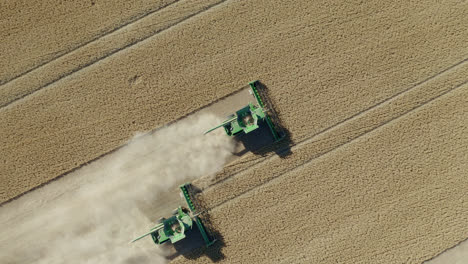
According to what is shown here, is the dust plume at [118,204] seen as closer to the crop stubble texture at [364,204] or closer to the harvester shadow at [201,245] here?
the harvester shadow at [201,245]

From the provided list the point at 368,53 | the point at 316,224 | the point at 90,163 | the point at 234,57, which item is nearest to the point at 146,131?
the point at 90,163

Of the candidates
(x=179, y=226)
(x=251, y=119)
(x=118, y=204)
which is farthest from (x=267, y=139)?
(x=118, y=204)

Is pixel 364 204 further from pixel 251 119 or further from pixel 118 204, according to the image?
pixel 118 204

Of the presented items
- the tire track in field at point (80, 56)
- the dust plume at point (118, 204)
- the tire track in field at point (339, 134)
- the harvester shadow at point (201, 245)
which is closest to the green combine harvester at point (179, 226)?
the harvester shadow at point (201, 245)

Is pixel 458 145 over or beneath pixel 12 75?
beneath

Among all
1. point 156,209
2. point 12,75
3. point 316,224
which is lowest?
A: point 316,224

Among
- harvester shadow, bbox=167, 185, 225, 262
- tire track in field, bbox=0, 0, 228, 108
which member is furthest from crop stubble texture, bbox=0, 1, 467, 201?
harvester shadow, bbox=167, 185, 225, 262

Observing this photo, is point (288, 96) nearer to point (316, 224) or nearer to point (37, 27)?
point (316, 224)
